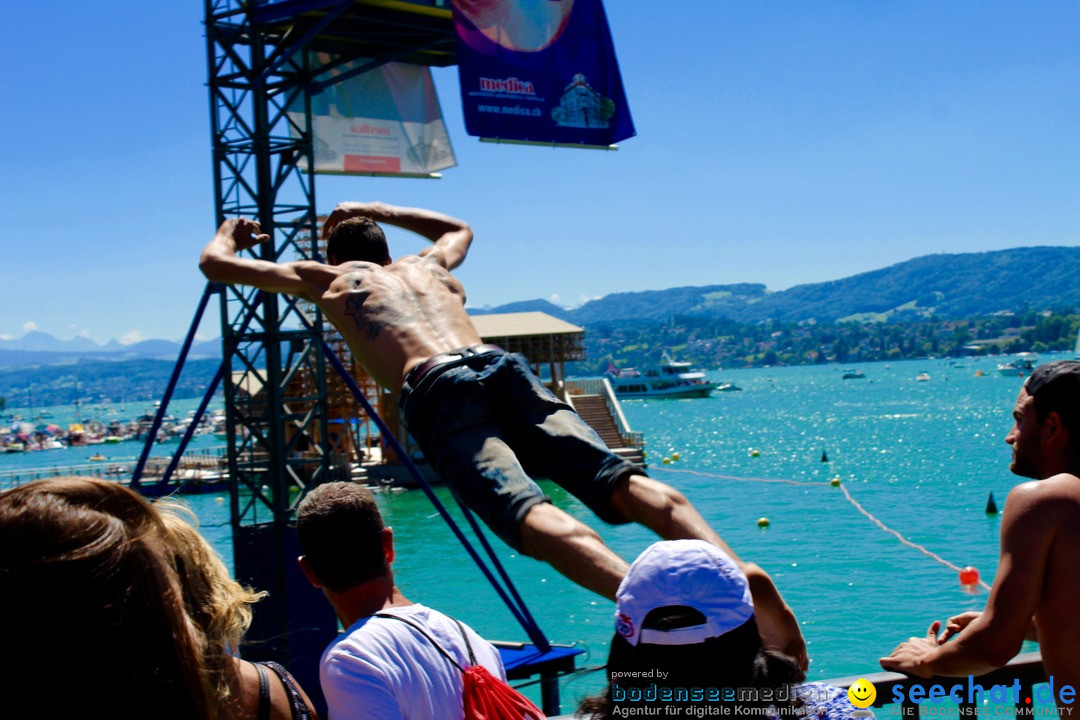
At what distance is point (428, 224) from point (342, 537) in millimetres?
3173

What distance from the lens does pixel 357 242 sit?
15.4 feet

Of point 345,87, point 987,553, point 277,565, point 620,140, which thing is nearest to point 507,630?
point 277,565

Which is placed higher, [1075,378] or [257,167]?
[257,167]

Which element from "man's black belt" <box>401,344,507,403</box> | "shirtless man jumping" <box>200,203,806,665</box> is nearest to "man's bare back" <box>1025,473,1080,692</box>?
"shirtless man jumping" <box>200,203,806,665</box>

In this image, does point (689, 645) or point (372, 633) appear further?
point (372, 633)

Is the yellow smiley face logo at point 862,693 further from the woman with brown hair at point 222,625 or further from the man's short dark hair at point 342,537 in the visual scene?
the woman with brown hair at point 222,625

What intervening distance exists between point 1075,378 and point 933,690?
3.19 ft

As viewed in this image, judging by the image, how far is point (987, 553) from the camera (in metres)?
25.4

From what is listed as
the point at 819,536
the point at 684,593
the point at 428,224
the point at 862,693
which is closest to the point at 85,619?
the point at 684,593

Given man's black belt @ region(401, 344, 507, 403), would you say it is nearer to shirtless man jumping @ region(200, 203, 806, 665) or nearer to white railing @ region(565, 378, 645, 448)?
shirtless man jumping @ region(200, 203, 806, 665)

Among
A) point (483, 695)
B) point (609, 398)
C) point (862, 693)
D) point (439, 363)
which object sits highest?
point (439, 363)

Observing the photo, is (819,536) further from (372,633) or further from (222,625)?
(222,625)

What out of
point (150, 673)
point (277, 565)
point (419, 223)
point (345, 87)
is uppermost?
point (345, 87)

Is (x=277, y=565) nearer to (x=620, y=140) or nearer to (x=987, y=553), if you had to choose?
(x=620, y=140)
